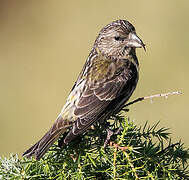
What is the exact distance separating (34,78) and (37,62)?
2.31 ft

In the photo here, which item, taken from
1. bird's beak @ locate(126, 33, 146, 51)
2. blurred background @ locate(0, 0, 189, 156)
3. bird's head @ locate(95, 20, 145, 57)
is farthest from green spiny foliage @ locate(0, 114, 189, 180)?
Result: blurred background @ locate(0, 0, 189, 156)

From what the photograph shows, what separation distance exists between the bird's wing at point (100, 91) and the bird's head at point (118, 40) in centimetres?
21

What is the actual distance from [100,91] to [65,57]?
7.28m

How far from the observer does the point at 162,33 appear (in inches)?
444

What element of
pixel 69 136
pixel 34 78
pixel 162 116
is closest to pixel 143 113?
pixel 162 116

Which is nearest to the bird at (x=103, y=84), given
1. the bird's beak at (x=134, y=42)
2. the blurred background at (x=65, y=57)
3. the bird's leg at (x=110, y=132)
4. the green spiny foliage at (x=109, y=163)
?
the bird's beak at (x=134, y=42)

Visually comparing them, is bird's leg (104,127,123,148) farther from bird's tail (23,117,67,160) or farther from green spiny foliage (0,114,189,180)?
bird's tail (23,117,67,160)

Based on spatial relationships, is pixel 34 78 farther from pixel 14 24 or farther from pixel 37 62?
pixel 14 24

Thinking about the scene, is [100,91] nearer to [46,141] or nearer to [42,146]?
[46,141]

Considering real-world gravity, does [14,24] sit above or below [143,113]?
above

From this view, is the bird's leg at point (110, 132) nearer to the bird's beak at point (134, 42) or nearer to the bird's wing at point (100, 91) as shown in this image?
the bird's wing at point (100, 91)

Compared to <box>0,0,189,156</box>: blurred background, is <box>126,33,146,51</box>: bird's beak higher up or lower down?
lower down

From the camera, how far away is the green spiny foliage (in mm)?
3131

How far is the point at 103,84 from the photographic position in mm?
4895
